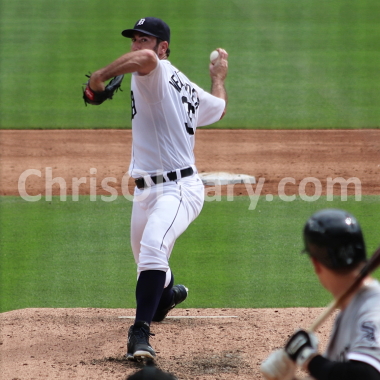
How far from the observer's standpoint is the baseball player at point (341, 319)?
181 cm

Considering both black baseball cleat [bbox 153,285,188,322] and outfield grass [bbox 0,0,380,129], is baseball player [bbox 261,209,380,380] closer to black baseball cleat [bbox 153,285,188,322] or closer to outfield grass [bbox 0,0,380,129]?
black baseball cleat [bbox 153,285,188,322]

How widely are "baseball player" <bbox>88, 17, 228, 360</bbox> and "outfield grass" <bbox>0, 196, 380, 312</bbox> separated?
3.29 feet

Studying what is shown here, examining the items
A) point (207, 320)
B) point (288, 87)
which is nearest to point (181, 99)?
point (207, 320)

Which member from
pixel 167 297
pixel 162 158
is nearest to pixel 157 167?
pixel 162 158

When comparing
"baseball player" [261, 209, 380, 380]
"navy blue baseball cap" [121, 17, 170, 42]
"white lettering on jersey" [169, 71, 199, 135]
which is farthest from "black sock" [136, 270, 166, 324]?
"baseball player" [261, 209, 380, 380]

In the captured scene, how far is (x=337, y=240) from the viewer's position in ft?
6.15

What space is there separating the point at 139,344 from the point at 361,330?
1877 mm

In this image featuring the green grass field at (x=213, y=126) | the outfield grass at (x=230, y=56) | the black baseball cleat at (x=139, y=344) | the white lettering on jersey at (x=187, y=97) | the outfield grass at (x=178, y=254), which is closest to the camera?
the black baseball cleat at (x=139, y=344)

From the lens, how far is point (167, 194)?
3871mm

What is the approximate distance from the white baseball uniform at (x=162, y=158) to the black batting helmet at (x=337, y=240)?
1.84 meters

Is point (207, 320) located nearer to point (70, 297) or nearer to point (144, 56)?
point (70, 297)

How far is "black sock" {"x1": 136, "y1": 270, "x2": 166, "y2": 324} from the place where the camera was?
3.66 metres

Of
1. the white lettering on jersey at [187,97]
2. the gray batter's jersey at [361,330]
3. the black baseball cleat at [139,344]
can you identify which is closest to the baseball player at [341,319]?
the gray batter's jersey at [361,330]

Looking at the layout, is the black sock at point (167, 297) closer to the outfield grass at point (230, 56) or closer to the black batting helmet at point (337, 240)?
the black batting helmet at point (337, 240)
